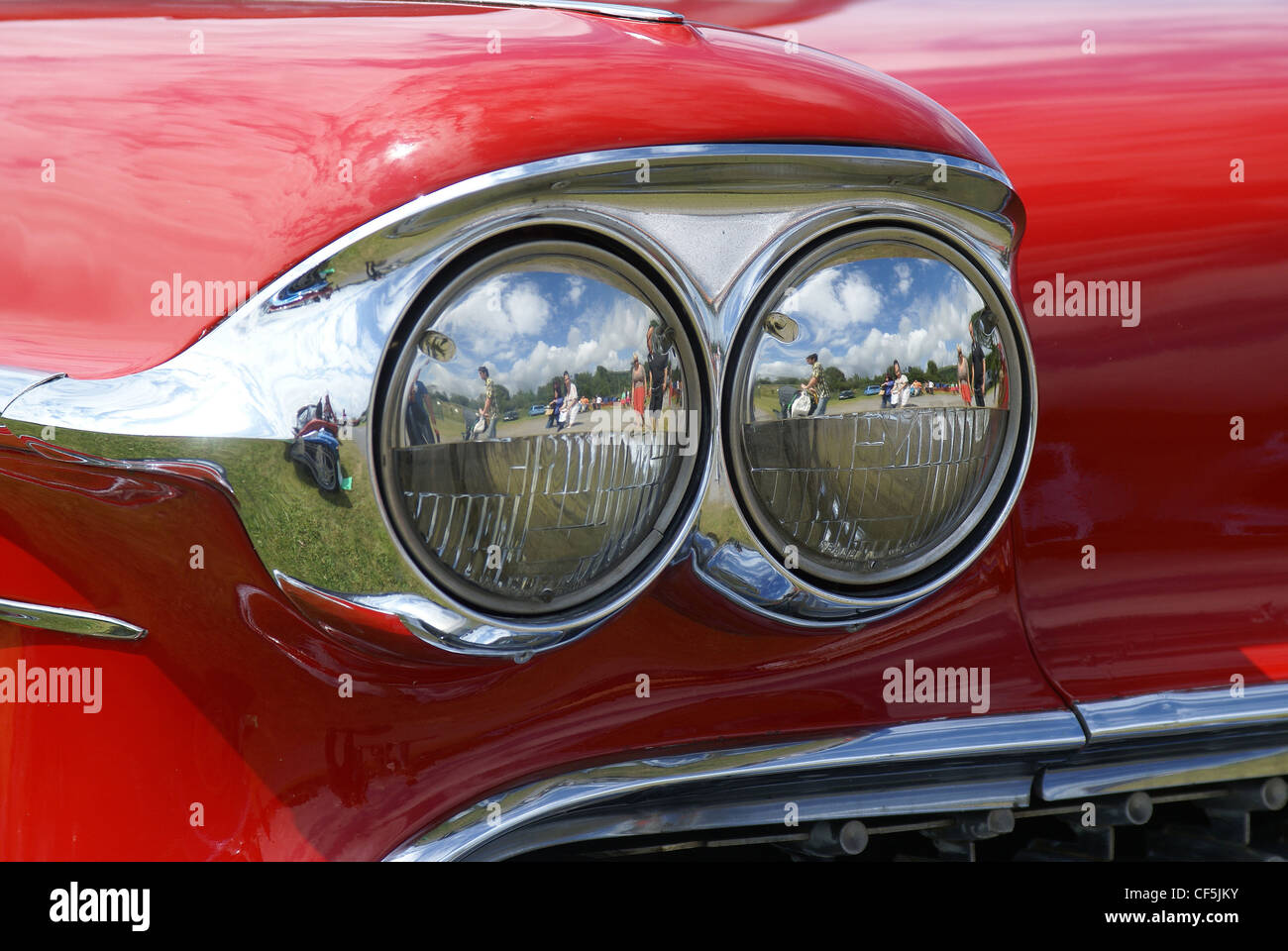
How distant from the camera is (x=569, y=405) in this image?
846mm

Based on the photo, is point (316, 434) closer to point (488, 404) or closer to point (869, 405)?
point (488, 404)

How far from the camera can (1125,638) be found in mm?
1213

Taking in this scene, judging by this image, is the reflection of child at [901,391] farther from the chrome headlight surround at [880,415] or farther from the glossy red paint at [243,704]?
the glossy red paint at [243,704]

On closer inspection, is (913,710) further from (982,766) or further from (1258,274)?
(1258,274)

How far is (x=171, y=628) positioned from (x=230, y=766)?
0.11 m

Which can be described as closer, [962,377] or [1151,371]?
[962,377]

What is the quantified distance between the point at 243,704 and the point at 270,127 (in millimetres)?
415

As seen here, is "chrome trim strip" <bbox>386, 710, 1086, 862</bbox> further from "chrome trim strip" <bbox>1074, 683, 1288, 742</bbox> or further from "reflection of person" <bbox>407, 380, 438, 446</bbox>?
"reflection of person" <bbox>407, 380, 438, 446</bbox>

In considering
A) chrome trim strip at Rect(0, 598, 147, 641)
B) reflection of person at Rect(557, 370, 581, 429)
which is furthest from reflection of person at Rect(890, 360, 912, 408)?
chrome trim strip at Rect(0, 598, 147, 641)

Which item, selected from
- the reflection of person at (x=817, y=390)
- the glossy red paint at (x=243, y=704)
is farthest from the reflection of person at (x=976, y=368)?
the glossy red paint at (x=243, y=704)

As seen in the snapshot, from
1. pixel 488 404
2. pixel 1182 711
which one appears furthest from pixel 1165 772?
pixel 488 404

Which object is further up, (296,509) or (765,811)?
(296,509)

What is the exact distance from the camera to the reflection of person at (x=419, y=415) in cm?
82

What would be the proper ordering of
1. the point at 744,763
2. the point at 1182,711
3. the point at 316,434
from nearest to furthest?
1. the point at 316,434
2. the point at 744,763
3. the point at 1182,711
